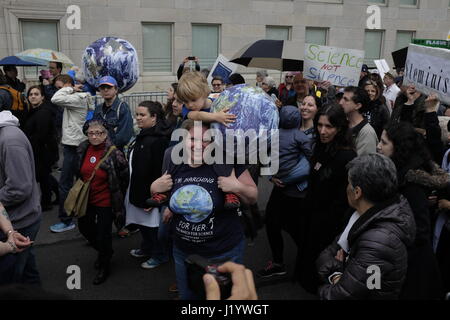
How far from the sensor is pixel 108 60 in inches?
172

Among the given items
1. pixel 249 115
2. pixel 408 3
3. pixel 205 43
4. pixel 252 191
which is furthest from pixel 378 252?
pixel 408 3

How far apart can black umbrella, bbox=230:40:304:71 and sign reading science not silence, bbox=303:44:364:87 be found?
66cm

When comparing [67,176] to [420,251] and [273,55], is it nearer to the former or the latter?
[273,55]

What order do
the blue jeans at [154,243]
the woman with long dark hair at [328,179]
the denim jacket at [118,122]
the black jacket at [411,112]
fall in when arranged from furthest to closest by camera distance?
the black jacket at [411,112] → the denim jacket at [118,122] → the blue jeans at [154,243] → the woman with long dark hair at [328,179]

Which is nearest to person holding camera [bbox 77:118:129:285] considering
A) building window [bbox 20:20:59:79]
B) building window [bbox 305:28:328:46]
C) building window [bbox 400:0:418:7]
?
building window [bbox 20:20:59:79]

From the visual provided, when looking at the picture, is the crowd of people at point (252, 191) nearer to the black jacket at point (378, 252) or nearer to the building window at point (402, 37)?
the black jacket at point (378, 252)

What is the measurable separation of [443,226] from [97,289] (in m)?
3.22

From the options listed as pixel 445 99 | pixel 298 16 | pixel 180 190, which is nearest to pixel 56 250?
pixel 180 190

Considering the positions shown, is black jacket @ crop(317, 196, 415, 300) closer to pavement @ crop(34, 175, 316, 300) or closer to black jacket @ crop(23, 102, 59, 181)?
pavement @ crop(34, 175, 316, 300)

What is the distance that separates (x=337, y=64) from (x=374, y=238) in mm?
4260

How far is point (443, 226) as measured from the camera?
134 inches

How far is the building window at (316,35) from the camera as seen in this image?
16016mm

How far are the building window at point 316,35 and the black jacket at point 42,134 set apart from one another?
1245 centimetres

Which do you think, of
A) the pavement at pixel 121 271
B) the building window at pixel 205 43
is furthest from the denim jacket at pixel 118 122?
the building window at pixel 205 43
